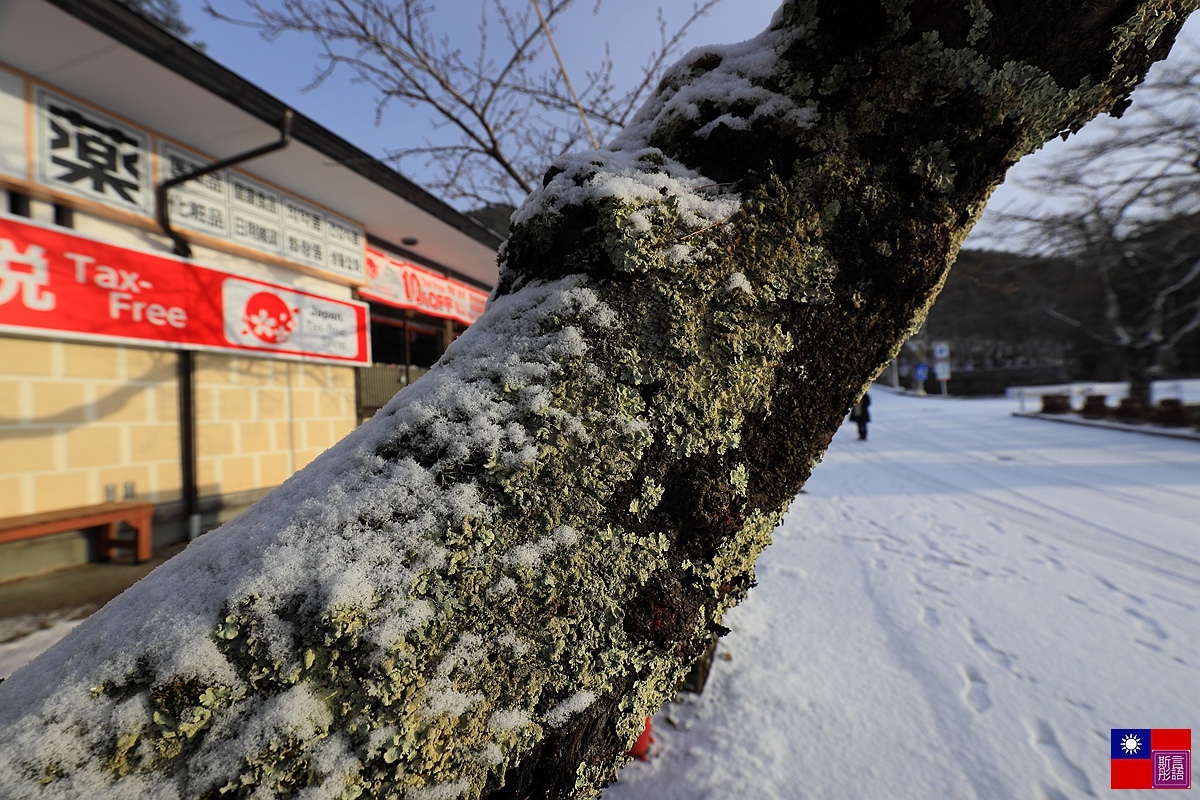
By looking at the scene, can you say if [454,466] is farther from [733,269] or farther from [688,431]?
[733,269]

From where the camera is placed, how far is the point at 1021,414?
595 inches

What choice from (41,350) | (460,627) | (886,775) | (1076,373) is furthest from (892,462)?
(1076,373)

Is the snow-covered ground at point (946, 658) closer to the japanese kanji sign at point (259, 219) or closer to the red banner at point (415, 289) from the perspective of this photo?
the japanese kanji sign at point (259, 219)

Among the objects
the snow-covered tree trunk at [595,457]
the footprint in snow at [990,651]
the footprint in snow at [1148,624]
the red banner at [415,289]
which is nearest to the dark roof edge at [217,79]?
Result: the red banner at [415,289]

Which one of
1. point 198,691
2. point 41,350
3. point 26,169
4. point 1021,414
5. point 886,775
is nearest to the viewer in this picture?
point 198,691

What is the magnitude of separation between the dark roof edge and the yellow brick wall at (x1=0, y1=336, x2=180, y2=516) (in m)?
2.37

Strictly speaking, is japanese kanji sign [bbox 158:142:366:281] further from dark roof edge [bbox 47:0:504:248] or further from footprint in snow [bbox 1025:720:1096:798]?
footprint in snow [bbox 1025:720:1096:798]

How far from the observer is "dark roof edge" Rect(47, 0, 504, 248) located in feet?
10.5

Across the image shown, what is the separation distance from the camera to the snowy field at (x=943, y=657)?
1.99m

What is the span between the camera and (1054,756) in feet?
6.64

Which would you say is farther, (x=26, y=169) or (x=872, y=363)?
(x=26, y=169)

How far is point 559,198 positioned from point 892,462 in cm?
959

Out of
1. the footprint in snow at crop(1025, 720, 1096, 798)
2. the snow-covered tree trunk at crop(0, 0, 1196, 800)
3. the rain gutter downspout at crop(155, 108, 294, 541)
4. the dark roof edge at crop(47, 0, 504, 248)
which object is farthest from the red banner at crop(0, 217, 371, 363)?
the footprint in snow at crop(1025, 720, 1096, 798)

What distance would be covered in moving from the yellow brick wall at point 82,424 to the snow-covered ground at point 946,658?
5.02 metres
